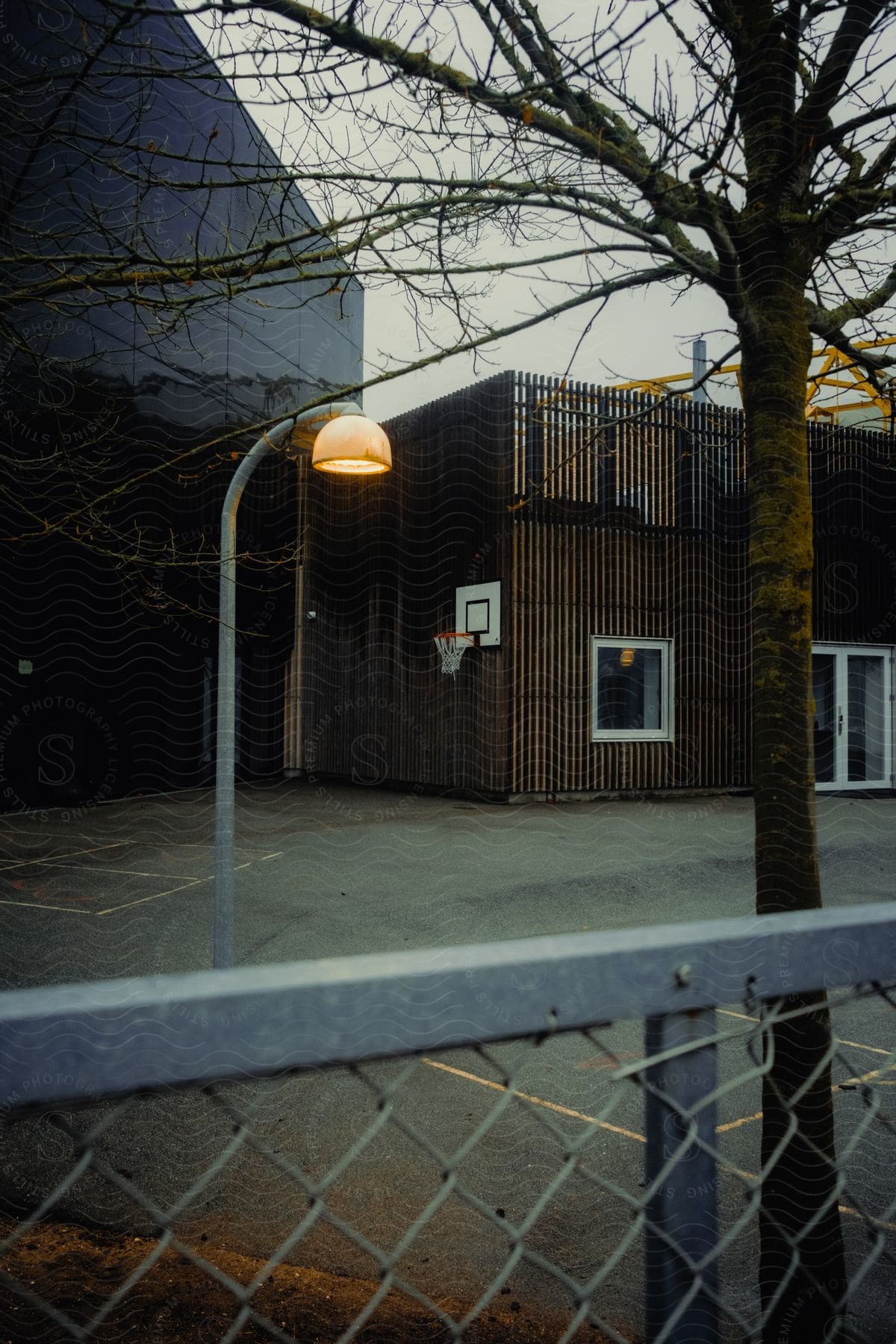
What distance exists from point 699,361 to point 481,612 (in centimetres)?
971

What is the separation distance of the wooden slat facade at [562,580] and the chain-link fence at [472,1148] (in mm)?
8408

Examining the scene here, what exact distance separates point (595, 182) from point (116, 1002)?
247cm

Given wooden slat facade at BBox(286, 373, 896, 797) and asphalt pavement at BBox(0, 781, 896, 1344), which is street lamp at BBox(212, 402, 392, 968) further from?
wooden slat facade at BBox(286, 373, 896, 797)

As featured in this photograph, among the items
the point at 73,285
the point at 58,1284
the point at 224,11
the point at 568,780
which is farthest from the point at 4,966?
the point at 568,780

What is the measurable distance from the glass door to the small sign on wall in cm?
529

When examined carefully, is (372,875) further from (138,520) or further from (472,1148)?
(472,1148)

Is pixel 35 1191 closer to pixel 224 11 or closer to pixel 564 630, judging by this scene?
pixel 224 11

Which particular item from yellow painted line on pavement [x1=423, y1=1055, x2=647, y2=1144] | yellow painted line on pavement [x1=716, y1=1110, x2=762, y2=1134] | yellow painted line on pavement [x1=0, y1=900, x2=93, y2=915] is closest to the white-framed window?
yellow painted line on pavement [x1=0, y1=900, x2=93, y2=915]

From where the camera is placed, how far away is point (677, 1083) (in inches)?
34.9

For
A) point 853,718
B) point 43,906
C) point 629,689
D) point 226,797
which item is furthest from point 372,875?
point 853,718

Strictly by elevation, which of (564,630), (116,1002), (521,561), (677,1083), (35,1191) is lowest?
A: (35,1191)

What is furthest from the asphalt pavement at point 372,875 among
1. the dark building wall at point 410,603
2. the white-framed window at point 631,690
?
the dark building wall at point 410,603

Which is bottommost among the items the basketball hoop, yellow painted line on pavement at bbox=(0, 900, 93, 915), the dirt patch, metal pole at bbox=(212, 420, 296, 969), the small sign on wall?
yellow painted line on pavement at bbox=(0, 900, 93, 915)

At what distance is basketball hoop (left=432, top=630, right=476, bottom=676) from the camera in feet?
44.8
